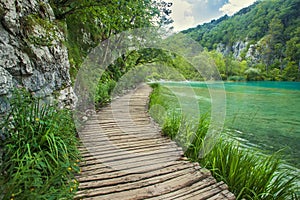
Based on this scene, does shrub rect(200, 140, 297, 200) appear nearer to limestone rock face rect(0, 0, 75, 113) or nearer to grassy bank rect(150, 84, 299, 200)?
grassy bank rect(150, 84, 299, 200)

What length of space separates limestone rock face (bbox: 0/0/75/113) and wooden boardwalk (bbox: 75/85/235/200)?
1.08 metres

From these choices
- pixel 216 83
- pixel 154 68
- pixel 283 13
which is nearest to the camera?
pixel 154 68

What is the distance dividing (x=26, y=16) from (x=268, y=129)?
27.7 ft

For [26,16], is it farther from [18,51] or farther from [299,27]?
[299,27]

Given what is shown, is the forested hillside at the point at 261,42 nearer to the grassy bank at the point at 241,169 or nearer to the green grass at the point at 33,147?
the grassy bank at the point at 241,169

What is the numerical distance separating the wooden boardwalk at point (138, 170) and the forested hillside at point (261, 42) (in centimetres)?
3701

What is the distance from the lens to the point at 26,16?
2387 millimetres

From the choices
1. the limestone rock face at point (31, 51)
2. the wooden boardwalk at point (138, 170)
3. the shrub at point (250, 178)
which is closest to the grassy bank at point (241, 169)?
the shrub at point (250, 178)

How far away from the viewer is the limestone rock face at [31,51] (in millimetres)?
1891

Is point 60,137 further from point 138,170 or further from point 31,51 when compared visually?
point 31,51

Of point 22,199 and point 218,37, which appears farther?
point 218,37

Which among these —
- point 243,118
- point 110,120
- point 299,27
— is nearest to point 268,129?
point 243,118

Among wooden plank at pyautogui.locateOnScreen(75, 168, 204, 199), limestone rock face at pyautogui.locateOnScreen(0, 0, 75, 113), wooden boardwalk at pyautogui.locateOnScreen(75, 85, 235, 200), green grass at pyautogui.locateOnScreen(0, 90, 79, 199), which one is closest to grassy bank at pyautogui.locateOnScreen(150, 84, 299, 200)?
wooden boardwalk at pyautogui.locateOnScreen(75, 85, 235, 200)

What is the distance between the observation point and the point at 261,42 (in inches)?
2140
